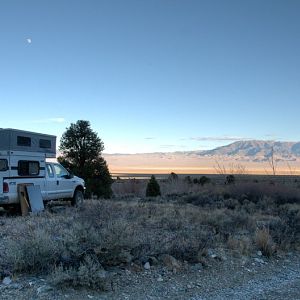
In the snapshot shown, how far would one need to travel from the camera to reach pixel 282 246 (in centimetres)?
1095

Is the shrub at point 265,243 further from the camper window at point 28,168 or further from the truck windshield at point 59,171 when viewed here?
the truck windshield at point 59,171

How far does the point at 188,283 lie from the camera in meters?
8.04

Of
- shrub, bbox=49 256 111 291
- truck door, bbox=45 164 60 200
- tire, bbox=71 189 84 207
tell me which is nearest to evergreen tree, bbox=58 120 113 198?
tire, bbox=71 189 84 207

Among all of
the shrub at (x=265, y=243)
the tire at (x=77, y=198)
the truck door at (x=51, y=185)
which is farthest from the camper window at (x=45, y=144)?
the shrub at (x=265, y=243)

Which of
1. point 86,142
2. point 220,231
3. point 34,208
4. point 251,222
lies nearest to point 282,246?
point 220,231

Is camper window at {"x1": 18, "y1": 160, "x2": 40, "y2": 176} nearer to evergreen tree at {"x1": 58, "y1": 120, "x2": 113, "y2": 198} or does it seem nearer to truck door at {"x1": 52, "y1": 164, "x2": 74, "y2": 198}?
truck door at {"x1": 52, "y1": 164, "x2": 74, "y2": 198}

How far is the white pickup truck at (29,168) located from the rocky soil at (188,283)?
840 cm

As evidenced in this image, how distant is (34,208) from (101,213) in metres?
6.17

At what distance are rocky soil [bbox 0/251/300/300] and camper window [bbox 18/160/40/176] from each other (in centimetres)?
866

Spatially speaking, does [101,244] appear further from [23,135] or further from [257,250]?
[23,135]

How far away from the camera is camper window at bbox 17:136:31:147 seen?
1617 cm

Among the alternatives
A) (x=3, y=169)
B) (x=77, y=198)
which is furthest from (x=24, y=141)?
(x=77, y=198)

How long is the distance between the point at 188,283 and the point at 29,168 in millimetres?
10025

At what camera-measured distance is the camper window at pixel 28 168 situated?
16330 mm
